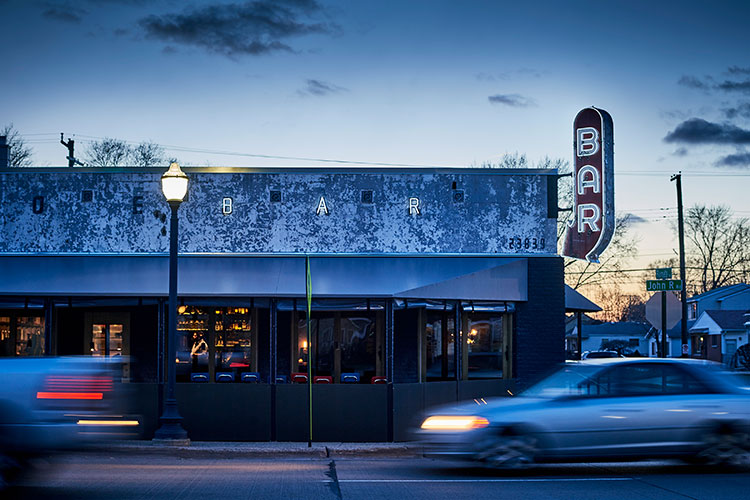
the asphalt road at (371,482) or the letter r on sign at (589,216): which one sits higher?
the letter r on sign at (589,216)

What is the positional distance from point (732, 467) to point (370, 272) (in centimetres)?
954

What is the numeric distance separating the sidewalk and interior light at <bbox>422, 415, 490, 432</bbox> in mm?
3868

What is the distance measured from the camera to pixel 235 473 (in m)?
12.0

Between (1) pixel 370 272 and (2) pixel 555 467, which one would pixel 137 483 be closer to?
(2) pixel 555 467

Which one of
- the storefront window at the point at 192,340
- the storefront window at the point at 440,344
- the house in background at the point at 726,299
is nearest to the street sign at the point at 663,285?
the storefront window at the point at 440,344

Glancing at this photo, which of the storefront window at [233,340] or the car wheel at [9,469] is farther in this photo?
the storefront window at [233,340]

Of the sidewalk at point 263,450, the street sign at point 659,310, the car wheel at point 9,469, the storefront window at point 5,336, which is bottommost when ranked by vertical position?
the sidewalk at point 263,450

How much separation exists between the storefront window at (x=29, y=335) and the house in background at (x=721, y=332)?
176 feet

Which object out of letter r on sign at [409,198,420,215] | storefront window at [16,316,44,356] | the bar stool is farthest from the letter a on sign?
storefront window at [16,316,44,356]

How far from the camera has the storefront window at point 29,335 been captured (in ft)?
71.2

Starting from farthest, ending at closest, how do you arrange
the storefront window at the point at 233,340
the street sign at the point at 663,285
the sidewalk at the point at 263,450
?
1. the street sign at the point at 663,285
2. the storefront window at the point at 233,340
3. the sidewalk at the point at 263,450

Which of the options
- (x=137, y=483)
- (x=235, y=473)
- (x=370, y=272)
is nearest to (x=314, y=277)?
(x=370, y=272)

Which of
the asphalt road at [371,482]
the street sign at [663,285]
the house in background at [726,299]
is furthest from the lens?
the house in background at [726,299]

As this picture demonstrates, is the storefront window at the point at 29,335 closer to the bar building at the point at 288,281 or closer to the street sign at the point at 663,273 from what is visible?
the bar building at the point at 288,281
